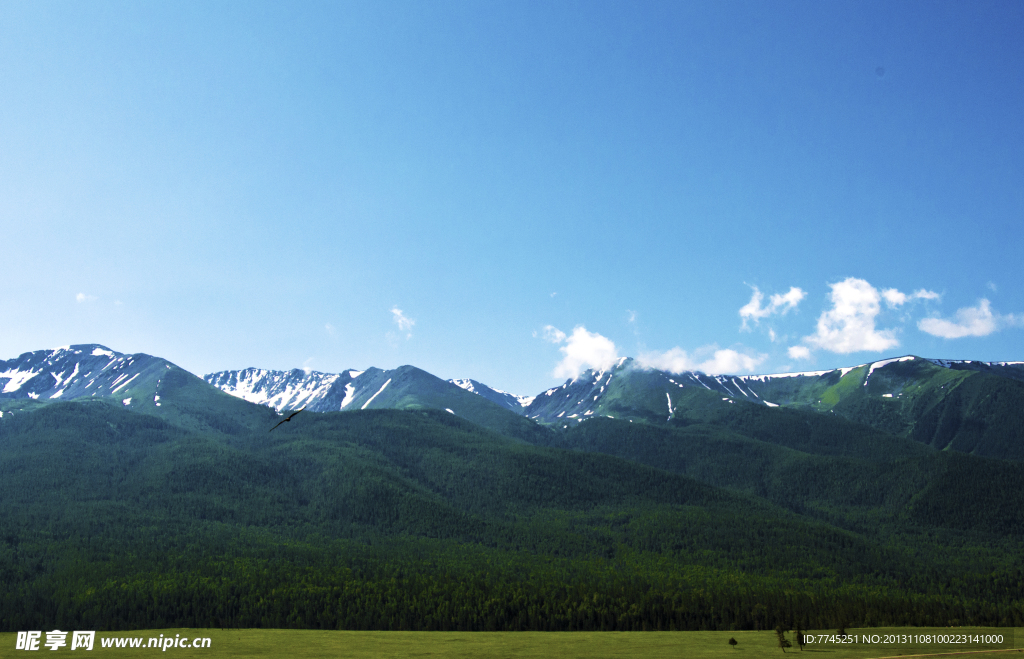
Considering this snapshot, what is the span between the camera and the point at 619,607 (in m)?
195

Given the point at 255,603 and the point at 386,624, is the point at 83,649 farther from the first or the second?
the point at 386,624

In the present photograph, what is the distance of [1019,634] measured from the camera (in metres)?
156

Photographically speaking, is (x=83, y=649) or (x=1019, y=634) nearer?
(x=83, y=649)

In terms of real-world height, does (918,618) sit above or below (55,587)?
below

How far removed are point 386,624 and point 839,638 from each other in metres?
103

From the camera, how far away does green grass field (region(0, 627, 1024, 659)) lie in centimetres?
10862

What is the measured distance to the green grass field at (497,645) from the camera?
10862cm

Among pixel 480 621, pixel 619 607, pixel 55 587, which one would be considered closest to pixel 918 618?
pixel 619 607

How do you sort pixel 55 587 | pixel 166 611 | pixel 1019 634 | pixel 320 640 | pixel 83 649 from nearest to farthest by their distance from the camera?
pixel 83 649 → pixel 320 640 → pixel 1019 634 → pixel 166 611 → pixel 55 587

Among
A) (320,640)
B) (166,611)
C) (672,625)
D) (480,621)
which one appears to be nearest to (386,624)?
(480,621)

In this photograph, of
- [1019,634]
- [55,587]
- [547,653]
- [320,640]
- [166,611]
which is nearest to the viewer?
[547,653]

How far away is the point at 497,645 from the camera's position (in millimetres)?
135125

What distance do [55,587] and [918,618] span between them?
222736 mm

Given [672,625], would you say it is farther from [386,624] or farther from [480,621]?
[386,624]
